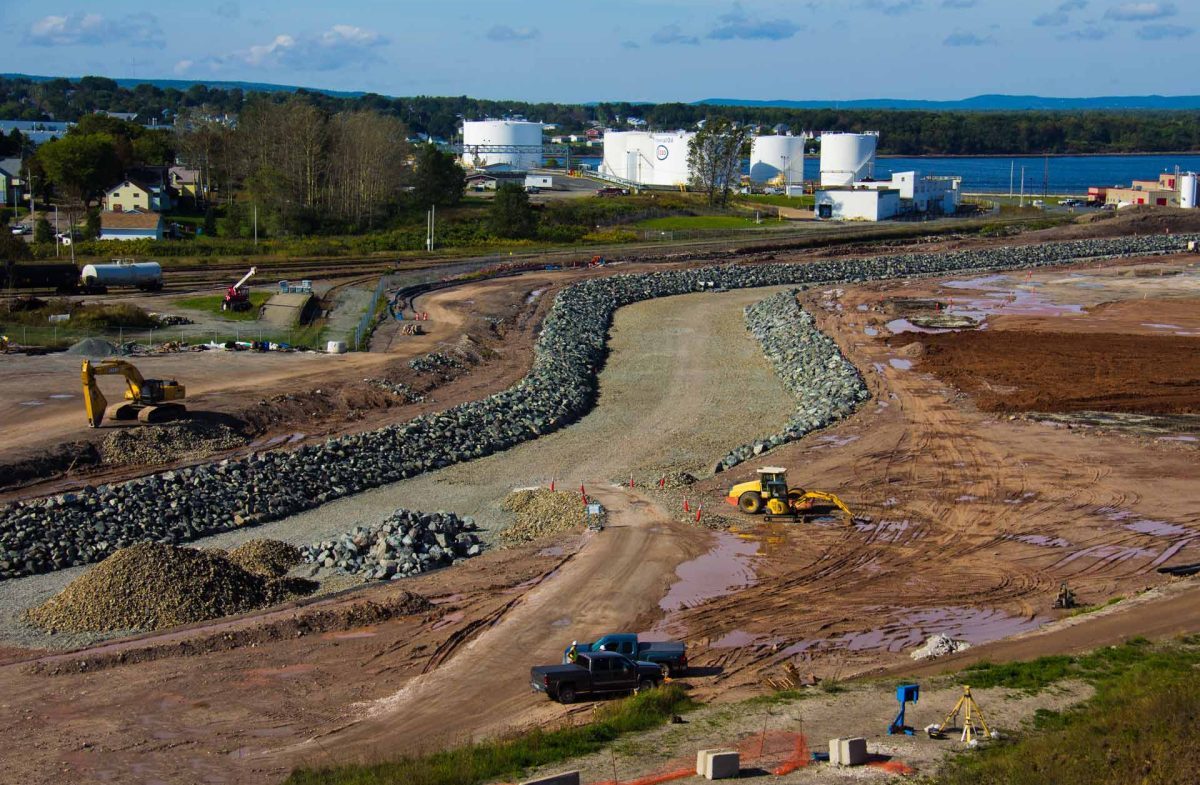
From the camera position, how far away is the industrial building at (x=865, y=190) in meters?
109

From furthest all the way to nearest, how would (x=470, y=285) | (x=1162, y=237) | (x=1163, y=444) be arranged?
1. (x=1162, y=237)
2. (x=470, y=285)
3. (x=1163, y=444)

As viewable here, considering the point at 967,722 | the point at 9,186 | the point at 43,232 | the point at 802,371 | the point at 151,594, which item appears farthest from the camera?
the point at 9,186

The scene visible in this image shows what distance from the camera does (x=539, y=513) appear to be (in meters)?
28.2

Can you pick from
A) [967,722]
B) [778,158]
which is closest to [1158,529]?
[967,722]

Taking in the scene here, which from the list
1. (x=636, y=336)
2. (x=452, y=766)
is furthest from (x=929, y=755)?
(x=636, y=336)

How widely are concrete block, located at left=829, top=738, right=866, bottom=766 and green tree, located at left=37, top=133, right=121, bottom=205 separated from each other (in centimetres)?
7964

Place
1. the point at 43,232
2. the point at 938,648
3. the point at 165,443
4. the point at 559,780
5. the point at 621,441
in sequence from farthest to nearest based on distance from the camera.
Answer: the point at 43,232, the point at 621,441, the point at 165,443, the point at 938,648, the point at 559,780

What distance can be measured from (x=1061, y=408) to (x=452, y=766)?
94.5ft

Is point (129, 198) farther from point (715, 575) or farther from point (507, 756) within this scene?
point (507, 756)

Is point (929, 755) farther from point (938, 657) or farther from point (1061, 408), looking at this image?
point (1061, 408)

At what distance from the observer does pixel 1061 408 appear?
38625mm

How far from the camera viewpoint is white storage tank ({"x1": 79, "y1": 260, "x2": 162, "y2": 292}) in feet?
181

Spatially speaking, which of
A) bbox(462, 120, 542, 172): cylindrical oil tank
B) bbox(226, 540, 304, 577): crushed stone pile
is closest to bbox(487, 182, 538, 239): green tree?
bbox(462, 120, 542, 172): cylindrical oil tank

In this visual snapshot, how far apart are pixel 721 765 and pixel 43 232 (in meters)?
71.8
